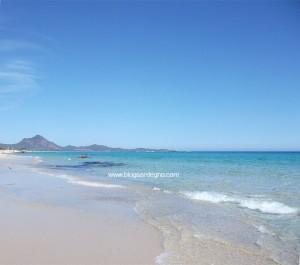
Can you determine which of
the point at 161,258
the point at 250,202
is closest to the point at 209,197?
the point at 250,202

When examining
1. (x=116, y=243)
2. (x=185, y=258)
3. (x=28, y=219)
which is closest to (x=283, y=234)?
(x=185, y=258)

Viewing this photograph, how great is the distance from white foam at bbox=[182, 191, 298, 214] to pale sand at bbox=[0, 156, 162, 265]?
4371mm

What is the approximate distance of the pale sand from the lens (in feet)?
19.7

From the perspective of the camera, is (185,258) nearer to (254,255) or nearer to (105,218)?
(254,255)

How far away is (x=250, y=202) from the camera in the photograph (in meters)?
12.8

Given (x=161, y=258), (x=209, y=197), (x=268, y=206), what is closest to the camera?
(x=161, y=258)

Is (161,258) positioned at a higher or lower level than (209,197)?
lower

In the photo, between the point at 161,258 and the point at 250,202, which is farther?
the point at 250,202

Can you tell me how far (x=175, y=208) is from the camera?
37.5 feet

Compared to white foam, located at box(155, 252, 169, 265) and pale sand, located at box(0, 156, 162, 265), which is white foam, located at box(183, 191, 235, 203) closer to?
pale sand, located at box(0, 156, 162, 265)

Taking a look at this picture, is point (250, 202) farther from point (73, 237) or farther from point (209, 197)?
point (73, 237)

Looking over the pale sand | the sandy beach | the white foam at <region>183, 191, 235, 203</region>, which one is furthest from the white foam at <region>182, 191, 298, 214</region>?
the pale sand

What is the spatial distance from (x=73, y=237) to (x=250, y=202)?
7616 mm

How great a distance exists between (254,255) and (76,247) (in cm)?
334
